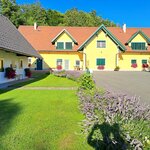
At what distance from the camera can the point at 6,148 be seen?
547 cm

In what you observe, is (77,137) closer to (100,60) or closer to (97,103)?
(97,103)

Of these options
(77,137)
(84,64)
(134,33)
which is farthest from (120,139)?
(134,33)

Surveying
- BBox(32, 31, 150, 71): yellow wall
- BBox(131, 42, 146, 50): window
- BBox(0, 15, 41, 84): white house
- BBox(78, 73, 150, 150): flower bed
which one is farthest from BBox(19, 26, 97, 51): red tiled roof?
BBox(78, 73, 150, 150): flower bed

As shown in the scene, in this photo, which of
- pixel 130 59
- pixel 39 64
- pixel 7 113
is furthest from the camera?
pixel 130 59

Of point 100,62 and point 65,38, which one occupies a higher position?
point 65,38

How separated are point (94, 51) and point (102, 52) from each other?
139 centimetres

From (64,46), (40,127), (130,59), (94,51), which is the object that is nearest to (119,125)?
(40,127)

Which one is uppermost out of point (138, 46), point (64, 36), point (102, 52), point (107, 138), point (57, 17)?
point (57, 17)

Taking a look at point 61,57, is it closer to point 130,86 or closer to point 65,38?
point 65,38

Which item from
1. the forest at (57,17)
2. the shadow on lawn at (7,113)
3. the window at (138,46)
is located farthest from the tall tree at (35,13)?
the shadow on lawn at (7,113)

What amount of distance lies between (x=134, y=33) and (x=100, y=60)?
785 centimetres

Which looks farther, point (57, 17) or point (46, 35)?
point (57, 17)

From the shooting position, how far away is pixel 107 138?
211 inches

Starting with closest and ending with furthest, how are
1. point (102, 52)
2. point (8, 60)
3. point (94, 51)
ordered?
point (8, 60)
point (94, 51)
point (102, 52)
